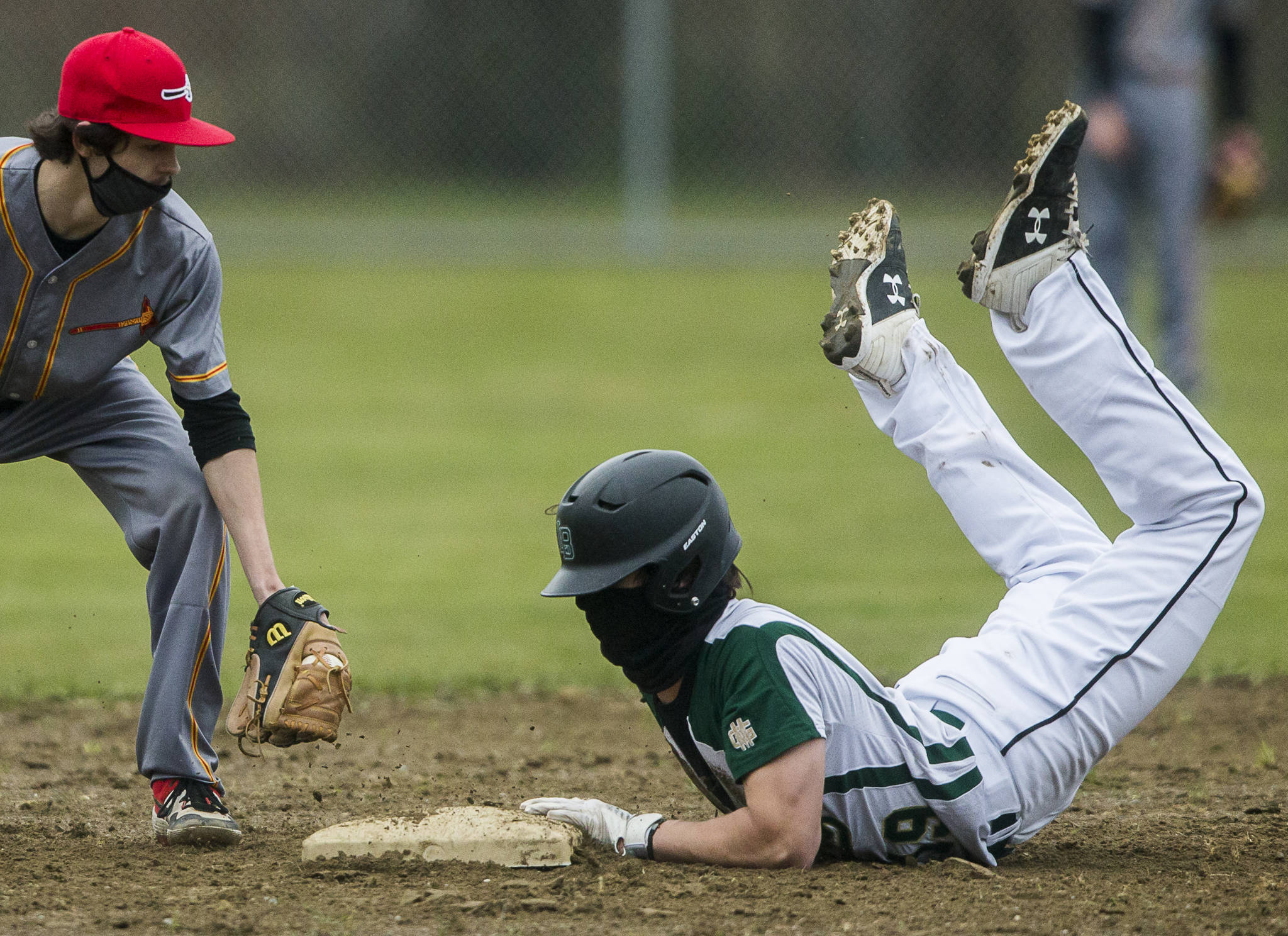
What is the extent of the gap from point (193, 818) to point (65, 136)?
1697 millimetres

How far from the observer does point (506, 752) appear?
17.1ft

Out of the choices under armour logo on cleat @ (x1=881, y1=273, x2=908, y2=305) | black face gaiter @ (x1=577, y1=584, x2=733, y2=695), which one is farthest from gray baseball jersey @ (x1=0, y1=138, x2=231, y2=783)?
under armour logo on cleat @ (x1=881, y1=273, x2=908, y2=305)

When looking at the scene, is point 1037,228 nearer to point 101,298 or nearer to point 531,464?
point 101,298

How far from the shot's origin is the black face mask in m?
3.73

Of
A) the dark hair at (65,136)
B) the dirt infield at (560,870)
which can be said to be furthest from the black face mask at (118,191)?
the dirt infield at (560,870)

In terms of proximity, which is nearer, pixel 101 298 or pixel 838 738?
pixel 838 738

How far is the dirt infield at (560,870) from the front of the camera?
3.21m

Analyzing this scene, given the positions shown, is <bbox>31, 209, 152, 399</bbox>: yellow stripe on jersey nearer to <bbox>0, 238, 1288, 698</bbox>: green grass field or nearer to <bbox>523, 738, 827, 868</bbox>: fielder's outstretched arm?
<bbox>523, 738, 827, 868</bbox>: fielder's outstretched arm

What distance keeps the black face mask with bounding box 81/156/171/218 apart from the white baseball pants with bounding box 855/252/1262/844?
1.94m

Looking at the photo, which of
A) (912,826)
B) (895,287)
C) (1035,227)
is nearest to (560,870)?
(912,826)

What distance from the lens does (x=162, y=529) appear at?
156 inches

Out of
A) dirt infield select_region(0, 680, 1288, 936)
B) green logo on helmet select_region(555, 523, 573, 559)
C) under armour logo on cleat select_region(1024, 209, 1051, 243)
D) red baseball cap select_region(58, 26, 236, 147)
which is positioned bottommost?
dirt infield select_region(0, 680, 1288, 936)

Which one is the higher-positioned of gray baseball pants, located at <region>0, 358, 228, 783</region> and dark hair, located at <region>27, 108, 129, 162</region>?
dark hair, located at <region>27, 108, 129, 162</region>

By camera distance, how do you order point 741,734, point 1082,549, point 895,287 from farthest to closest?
point 895,287, point 1082,549, point 741,734
